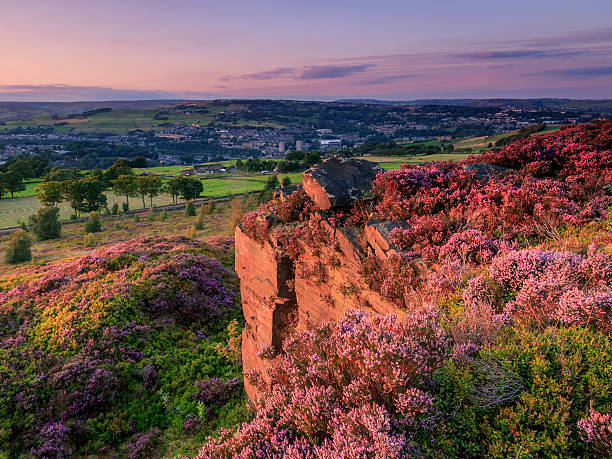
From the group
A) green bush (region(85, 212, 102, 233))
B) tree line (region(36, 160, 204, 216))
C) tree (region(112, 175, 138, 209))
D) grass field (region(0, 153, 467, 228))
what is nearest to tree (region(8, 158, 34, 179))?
grass field (region(0, 153, 467, 228))

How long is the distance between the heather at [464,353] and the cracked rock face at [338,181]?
1.48 m

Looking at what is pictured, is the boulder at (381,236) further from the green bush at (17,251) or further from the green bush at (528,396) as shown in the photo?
the green bush at (17,251)

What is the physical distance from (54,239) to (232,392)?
57.6m

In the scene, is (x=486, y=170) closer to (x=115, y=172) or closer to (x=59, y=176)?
(x=115, y=172)

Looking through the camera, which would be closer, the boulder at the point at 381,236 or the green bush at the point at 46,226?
the boulder at the point at 381,236

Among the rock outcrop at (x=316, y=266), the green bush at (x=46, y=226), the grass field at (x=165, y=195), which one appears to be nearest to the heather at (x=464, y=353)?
the rock outcrop at (x=316, y=266)

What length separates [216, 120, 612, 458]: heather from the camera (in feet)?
11.0

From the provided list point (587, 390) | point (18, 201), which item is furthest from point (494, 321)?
point (18, 201)

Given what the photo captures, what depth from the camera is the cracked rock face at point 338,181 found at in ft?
31.0

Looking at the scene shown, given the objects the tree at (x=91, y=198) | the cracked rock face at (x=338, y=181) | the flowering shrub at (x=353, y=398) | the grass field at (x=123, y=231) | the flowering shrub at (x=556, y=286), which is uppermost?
the cracked rock face at (x=338, y=181)

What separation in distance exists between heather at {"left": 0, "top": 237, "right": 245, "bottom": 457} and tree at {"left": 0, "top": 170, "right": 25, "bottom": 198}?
97740 mm

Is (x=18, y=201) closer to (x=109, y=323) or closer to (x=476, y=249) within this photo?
(x=109, y=323)

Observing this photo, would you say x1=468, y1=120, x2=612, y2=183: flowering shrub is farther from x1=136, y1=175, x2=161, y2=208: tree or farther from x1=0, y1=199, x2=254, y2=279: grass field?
x1=136, y1=175, x2=161, y2=208: tree

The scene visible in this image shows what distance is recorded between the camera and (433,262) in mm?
6859
